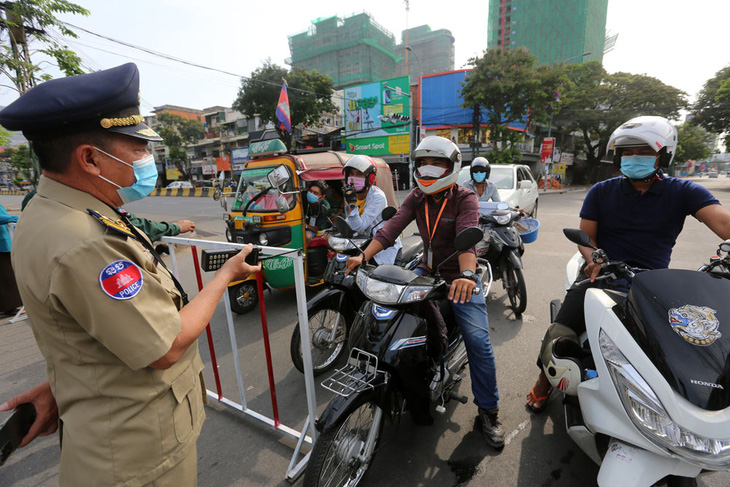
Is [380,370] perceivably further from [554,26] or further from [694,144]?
[694,144]

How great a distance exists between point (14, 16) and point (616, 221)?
9.48 metres

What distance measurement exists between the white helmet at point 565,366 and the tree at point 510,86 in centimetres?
2113

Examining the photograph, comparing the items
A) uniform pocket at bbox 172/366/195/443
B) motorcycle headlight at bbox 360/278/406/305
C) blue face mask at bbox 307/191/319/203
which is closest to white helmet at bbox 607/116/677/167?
motorcycle headlight at bbox 360/278/406/305

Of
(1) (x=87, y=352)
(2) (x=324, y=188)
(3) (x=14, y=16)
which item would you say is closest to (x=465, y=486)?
(1) (x=87, y=352)

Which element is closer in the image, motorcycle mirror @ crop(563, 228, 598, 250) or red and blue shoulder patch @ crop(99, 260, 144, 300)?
red and blue shoulder patch @ crop(99, 260, 144, 300)

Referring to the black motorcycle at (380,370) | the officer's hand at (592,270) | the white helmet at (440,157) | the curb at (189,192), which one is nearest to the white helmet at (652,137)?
the officer's hand at (592,270)

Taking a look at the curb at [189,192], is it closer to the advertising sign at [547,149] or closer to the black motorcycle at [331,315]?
the advertising sign at [547,149]

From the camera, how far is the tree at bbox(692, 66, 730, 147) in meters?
24.2

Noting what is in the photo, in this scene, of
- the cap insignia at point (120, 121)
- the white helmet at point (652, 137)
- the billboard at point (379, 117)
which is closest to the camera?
the cap insignia at point (120, 121)

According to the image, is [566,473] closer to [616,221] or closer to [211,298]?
[616,221]

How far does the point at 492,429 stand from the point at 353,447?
972mm

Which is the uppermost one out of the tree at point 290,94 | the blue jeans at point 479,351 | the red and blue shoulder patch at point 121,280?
the tree at point 290,94

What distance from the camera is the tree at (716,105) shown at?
24219 millimetres

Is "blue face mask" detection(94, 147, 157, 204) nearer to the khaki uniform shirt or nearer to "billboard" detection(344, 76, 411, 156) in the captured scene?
the khaki uniform shirt
